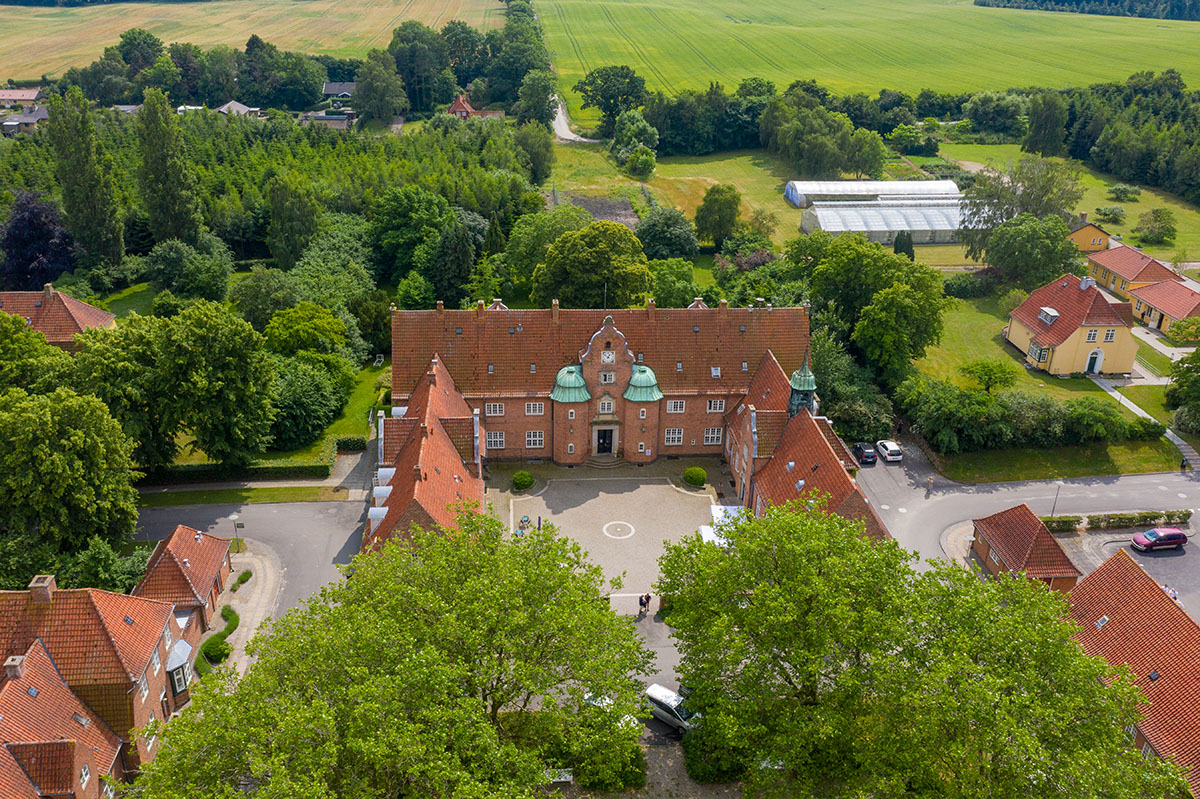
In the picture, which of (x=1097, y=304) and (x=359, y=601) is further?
(x=1097, y=304)

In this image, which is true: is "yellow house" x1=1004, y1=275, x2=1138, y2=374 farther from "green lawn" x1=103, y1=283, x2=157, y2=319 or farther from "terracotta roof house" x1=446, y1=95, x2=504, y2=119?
"terracotta roof house" x1=446, y1=95, x2=504, y2=119

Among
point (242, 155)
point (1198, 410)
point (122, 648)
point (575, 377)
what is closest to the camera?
point (122, 648)

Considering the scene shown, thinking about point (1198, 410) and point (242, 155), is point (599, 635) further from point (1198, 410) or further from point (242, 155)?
point (242, 155)

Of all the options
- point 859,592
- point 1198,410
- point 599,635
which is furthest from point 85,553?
point 1198,410

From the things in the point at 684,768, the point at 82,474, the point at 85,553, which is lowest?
the point at 684,768

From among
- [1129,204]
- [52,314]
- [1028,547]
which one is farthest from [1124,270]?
[52,314]

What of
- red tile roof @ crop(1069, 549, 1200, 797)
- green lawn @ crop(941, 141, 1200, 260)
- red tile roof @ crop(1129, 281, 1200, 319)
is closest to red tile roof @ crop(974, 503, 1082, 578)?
red tile roof @ crop(1069, 549, 1200, 797)
